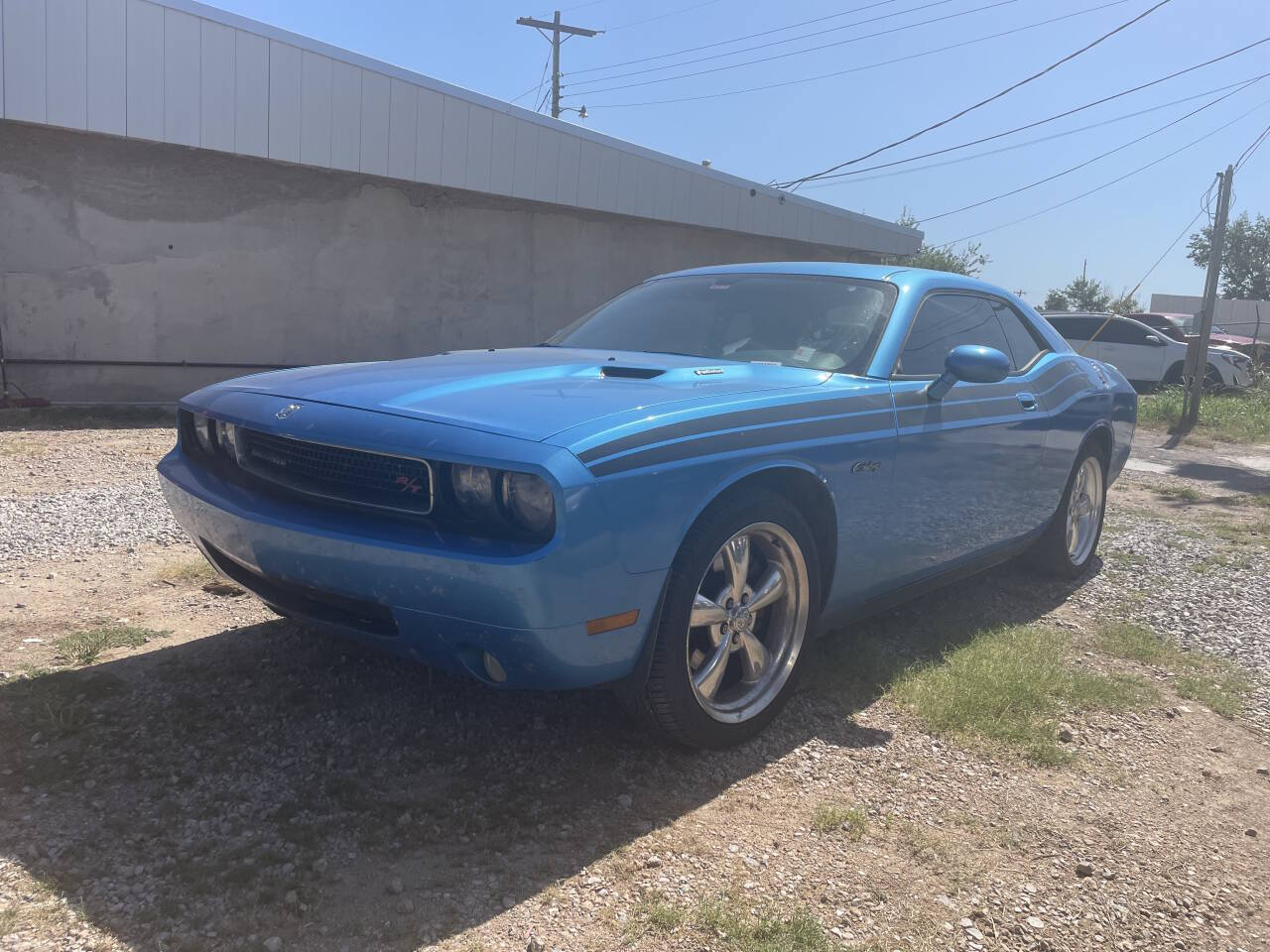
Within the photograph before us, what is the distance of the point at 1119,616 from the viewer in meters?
4.66

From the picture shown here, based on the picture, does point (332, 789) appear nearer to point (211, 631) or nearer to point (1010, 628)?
point (211, 631)

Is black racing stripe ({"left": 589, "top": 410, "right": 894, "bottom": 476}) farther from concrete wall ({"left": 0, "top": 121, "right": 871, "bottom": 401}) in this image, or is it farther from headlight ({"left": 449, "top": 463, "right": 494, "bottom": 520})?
concrete wall ({"left": 0, "top": 121, "right": 871, "bottom": 401})

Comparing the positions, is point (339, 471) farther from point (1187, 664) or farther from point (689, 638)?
point (1187, 664)

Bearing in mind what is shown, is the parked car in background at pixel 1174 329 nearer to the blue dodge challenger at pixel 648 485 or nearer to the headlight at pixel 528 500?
the blue dodge challenger at pixel 648 485

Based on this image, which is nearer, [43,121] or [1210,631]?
[1210,631]

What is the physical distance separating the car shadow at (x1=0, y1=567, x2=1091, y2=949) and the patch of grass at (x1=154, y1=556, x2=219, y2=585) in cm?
73

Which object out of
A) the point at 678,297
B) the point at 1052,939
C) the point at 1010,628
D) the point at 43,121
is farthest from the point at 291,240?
the point at 1052,939

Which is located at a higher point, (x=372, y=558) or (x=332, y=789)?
(x=372, y=558)

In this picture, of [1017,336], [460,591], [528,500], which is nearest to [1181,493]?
[1017,336]

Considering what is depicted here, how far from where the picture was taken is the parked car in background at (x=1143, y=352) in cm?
1764

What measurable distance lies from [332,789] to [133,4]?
839 centimetres

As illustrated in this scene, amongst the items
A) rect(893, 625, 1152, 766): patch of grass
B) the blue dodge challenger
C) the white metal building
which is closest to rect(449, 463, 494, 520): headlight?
the blue dodge challenger

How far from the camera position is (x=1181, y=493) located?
27.5 ft

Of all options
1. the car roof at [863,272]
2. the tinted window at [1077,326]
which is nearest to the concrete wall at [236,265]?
the car roof at [863,272]
